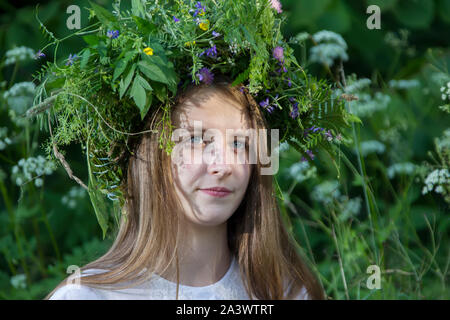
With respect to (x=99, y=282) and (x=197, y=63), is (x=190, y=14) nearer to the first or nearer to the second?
(x=197, y=63)

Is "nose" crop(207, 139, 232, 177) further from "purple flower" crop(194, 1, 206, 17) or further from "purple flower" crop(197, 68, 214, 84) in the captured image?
"purple flower" crop(194, 1, 206, 17)

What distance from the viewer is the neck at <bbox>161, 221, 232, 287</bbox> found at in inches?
53.2

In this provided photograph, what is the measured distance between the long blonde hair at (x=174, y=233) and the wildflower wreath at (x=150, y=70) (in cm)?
4

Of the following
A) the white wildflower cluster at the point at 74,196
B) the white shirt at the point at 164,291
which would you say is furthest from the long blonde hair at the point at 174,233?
the white wildflower cluster at the point at 74,196

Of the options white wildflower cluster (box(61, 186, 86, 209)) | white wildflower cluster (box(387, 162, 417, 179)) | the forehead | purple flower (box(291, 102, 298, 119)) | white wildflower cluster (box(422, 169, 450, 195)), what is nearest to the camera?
the forehead

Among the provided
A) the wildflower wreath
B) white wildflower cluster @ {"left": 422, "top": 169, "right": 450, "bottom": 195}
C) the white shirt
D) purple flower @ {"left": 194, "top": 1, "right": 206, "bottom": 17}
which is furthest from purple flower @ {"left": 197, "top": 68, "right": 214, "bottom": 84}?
white wildflower cluster @ {"left": 422, "top": 169, "right": 450, "bottom": 195}

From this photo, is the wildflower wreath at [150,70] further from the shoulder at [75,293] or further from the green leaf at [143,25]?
the shoulder at [75,293]

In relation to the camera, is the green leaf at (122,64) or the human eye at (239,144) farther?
the human eye at (239,144)

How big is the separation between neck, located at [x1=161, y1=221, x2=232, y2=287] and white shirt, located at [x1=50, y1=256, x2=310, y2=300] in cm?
2

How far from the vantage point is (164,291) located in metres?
1.31

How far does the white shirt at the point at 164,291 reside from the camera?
123 cm

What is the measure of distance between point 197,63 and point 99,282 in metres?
0.49

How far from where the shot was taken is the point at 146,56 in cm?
120
